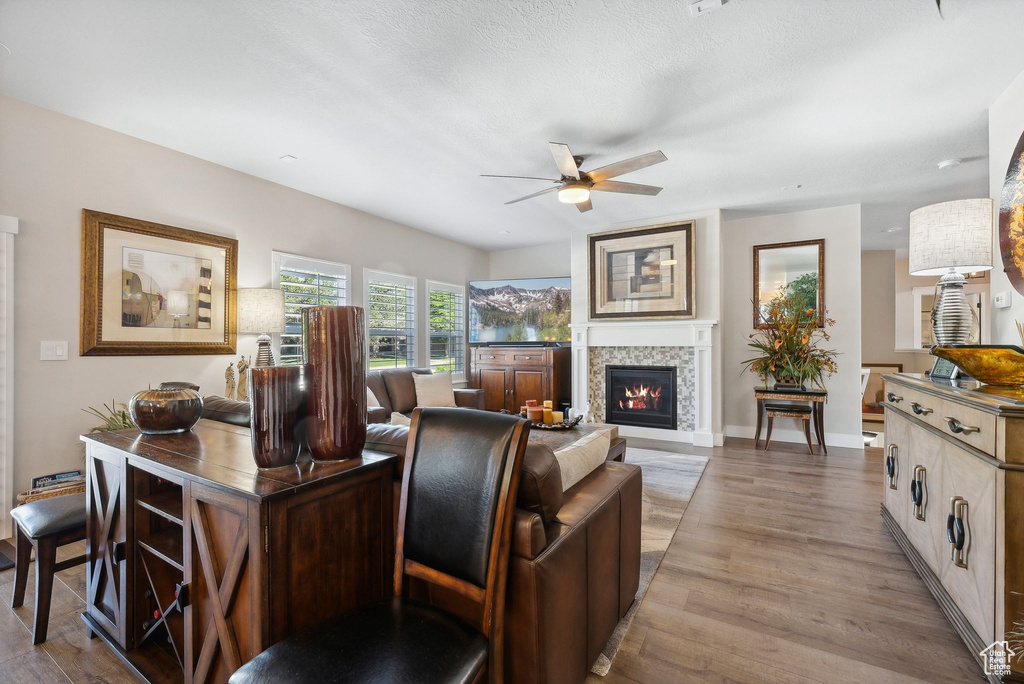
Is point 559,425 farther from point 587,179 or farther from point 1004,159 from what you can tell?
point 1004,159

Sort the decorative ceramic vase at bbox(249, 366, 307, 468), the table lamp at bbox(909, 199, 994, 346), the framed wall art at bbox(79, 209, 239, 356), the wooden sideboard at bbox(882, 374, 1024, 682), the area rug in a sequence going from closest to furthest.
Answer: the decorative ceramic vase at bbox(249, 366, 307, 468), the wooden sideboard at bbox(882, 374, 1024, 682), the area rug, the table lamp at bbox(909, 199, 994, 346), the framed wall art at bbox(79, 209, 239, 356)

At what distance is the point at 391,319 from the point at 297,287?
49.9 inches

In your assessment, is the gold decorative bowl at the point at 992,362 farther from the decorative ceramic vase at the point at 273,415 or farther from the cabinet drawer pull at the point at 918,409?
the decorative ceramic vase at the point at 273,415

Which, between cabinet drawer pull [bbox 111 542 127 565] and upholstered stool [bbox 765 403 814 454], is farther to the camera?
upholstered stool [bbox 765 403 814 454]

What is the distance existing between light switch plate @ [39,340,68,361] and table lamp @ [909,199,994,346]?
5.08 m

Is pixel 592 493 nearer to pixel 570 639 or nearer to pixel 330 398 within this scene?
pixel 570 639

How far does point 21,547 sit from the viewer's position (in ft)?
6.01

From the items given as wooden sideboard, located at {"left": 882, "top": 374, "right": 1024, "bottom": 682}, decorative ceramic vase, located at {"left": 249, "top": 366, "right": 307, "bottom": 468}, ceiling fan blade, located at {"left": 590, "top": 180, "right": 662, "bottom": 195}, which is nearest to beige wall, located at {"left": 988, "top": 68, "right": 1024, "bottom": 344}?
wooden sideboard, located at {"left": 882, "top": 374, "right": 1024, "bottom": 682}

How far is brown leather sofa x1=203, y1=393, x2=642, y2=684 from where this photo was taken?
3.85ft

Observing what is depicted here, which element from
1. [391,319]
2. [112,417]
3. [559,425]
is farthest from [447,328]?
[112,417]

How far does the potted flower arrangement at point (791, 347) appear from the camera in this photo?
459cm

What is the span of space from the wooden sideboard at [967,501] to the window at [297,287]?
170 inches

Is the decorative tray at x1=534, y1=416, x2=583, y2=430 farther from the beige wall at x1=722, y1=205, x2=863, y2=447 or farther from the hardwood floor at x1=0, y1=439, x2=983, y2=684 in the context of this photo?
the beige wall at x1=722, y1=205, x2=863, y2=447

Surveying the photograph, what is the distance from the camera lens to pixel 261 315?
368cm
